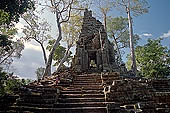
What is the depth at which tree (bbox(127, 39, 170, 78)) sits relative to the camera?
50.7ft

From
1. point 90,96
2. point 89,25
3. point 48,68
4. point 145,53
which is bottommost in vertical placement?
point 90,96

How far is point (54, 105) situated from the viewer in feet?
16.9

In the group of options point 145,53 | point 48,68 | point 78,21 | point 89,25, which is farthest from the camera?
point 78,21

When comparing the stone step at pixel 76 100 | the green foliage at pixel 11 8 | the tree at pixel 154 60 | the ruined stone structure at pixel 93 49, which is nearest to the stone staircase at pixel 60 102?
the stone step at pixel 76 100

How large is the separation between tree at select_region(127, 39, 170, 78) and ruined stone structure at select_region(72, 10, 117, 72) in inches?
207

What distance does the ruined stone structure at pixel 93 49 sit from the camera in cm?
1224

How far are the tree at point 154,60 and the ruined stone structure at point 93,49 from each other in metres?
5.26

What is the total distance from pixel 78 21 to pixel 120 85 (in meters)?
14.9

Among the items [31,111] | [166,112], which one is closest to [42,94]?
[31,111]

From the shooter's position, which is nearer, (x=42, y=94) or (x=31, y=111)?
(x=31, y=111)

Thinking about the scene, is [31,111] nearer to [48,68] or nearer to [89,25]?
[48,68]

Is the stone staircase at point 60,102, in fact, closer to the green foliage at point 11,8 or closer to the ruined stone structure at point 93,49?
the green foliage at point 11,8

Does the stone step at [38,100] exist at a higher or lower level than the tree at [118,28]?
lower

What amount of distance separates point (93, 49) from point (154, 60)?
298 inches
